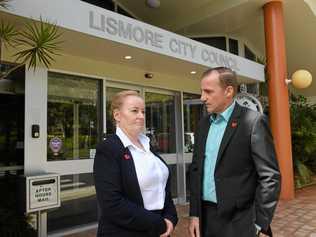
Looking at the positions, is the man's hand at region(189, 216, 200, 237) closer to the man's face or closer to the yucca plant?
the man's face

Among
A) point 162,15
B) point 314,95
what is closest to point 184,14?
point 162,15

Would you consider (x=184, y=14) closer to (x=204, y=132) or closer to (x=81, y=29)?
(x=81, y=29)

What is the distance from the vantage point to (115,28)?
4293mm

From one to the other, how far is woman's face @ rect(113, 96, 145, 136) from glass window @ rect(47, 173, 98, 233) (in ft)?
10.8

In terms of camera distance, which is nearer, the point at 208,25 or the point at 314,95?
the point at 208,25

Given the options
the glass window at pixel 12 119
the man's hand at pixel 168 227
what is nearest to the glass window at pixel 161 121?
the glass window at pixel 12 119

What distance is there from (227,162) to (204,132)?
34 centimetres

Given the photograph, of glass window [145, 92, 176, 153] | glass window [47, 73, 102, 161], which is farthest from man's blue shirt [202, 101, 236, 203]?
glass window [145, 92, 176, 153]

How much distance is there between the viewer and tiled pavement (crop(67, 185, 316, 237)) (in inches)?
192

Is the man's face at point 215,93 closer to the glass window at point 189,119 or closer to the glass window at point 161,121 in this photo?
the glass window at point 161,121

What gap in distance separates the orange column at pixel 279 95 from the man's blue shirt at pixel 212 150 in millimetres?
5381

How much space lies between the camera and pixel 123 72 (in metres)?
5.92

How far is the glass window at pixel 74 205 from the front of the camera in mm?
4961

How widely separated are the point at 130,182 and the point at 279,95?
6093mm
